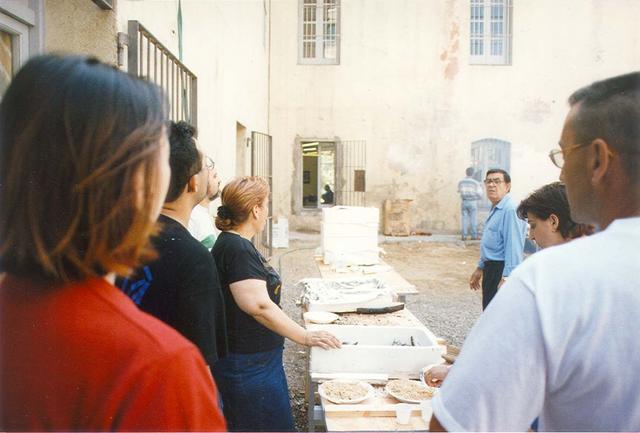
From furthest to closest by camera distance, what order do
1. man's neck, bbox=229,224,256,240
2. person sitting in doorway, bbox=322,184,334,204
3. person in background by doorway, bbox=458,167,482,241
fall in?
person sitting in doorway, bbox=322,184,334,204 → person in background by doorway, bbox=458,167,482,241 → man's neck, bbox=229,224,256,240

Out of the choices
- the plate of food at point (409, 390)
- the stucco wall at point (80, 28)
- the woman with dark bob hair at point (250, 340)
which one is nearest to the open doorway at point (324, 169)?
the stucco wall at point (80, 28)

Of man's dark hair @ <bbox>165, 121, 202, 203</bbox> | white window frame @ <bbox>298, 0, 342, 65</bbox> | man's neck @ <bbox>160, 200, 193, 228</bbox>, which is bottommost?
man's neck @ <bbox>160, 200, 193, 228</bbox>

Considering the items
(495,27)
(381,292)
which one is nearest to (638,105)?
(381,292)

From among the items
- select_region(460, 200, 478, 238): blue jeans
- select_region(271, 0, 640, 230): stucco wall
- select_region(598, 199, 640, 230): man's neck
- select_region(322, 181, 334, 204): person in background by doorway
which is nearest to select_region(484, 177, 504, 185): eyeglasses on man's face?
select_region(598, 199, 640, 230): man's neck

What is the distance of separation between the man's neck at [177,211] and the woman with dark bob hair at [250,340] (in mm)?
526

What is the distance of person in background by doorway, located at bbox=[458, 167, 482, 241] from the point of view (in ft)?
41.8

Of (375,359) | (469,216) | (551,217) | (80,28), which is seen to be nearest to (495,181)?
(551,217)

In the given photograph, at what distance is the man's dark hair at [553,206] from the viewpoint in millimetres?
2840

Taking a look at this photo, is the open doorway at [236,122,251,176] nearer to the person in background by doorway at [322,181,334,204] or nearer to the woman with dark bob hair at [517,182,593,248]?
the person in background by doorway at [322,181,334,204]

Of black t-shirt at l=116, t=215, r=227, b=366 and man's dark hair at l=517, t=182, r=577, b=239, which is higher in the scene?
man's dark hair at l=517, t=182, r=577, b=239

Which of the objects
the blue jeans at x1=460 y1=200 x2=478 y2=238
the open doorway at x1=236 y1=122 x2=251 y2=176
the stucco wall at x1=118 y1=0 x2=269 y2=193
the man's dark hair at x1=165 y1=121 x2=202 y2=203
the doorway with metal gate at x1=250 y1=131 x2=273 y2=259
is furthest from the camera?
the blue jeans at x1=460 y1=200 x2=478 y2=238

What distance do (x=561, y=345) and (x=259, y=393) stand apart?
1.77 meters

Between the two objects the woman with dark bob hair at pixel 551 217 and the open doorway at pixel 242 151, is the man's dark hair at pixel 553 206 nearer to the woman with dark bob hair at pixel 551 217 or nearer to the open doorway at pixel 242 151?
the woman with dark bob hair at pixel 551 217

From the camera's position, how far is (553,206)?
2.87 meters
